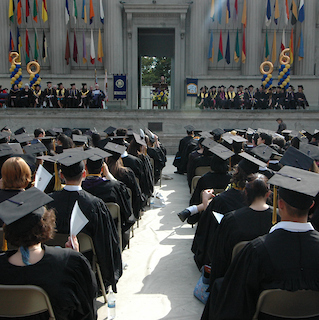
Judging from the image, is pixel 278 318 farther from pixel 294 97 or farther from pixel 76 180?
pixel 294 97

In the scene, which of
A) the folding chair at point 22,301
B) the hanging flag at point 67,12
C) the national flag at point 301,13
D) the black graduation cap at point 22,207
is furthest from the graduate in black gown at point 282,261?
the national flag at point 301,13

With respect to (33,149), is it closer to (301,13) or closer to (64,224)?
(64,224)

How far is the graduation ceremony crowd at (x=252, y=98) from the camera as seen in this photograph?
17.8 metres

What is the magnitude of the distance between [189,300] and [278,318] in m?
1.72

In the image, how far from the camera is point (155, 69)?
40.3 m

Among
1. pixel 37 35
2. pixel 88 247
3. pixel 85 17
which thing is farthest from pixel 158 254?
pixel 37 35

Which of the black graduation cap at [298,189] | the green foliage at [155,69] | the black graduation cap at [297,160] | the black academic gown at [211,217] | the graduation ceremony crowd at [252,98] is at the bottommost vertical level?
the black academic gown at [211,217]

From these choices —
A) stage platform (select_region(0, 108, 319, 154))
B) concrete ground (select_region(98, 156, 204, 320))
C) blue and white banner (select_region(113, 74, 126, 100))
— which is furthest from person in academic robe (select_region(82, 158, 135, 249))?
blue and white banner (select_region(113, 74, 126, 100))

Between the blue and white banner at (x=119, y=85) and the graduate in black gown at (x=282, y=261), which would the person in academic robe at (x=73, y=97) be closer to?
the blue and white banner at (x=119, y=85)

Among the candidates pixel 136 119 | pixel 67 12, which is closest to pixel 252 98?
pixel 136 119

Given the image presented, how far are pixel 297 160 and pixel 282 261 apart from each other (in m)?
2.22

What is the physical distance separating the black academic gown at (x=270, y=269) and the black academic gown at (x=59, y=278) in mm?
808

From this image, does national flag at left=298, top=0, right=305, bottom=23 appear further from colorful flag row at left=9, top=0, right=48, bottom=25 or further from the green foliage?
the green foliage

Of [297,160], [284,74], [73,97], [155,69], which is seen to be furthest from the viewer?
[155,69]
